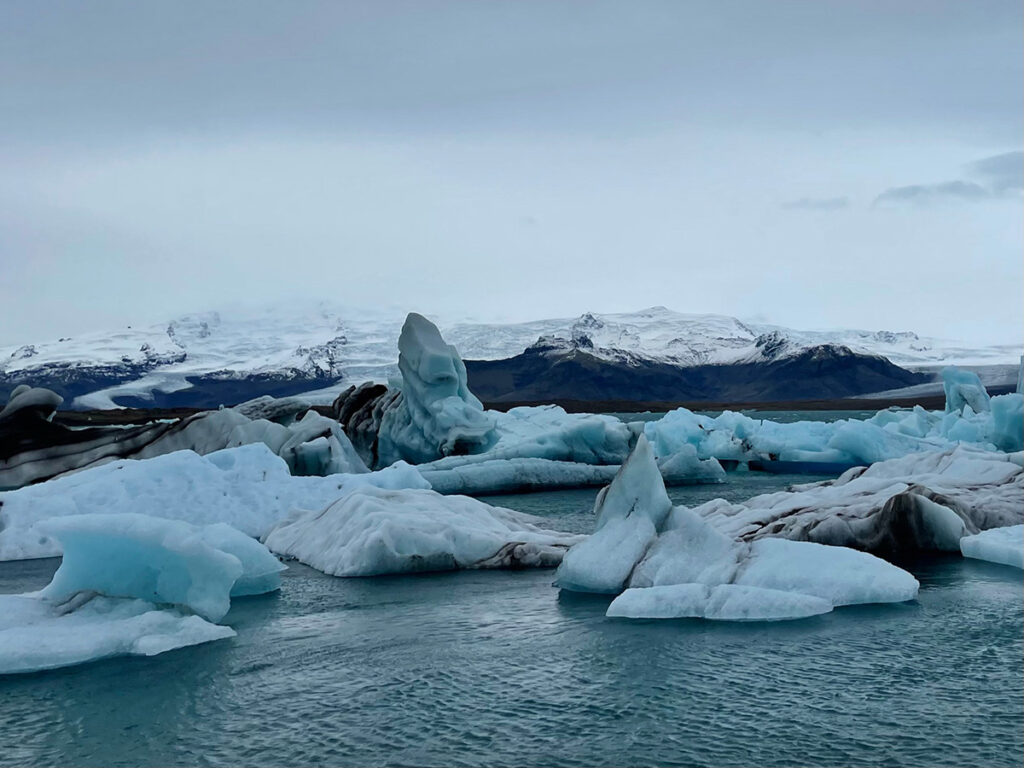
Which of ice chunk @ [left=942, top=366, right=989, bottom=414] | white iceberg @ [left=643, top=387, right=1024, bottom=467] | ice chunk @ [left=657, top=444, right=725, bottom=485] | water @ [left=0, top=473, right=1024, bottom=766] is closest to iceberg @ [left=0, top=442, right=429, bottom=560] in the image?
water @ [left=0, top=473, right=1024, bottom=766]

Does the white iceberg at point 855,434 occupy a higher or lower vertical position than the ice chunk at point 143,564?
lower

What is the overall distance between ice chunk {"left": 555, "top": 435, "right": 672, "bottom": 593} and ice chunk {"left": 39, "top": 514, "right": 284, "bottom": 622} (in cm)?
389

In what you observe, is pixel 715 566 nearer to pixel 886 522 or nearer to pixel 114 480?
pixel 886 522

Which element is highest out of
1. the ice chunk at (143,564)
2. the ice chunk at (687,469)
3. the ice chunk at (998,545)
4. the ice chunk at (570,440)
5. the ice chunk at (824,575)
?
the ice chunk at (143,564)

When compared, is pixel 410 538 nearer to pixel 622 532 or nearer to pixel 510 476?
pixel 622 532

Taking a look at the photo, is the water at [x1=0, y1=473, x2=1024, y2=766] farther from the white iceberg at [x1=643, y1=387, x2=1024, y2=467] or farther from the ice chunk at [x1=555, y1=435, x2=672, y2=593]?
the white iceberg at [x1=643, y1=387, x2=1024, y2=467]

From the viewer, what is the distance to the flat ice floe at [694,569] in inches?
398

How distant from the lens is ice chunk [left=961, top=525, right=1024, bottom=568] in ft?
41.8

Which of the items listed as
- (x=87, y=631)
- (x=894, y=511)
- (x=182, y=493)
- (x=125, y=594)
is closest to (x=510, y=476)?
(x=182, y=493)

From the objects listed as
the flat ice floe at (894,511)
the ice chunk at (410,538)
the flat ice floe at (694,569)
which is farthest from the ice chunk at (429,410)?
the flat ice floe at (694,569)

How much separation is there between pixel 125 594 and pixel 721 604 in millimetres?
6000

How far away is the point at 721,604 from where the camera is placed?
10055 millimetres

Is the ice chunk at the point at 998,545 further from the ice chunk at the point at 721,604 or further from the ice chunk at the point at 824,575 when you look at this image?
the ice chunk at the point at 721,604

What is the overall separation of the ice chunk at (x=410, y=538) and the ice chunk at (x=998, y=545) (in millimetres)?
5411
